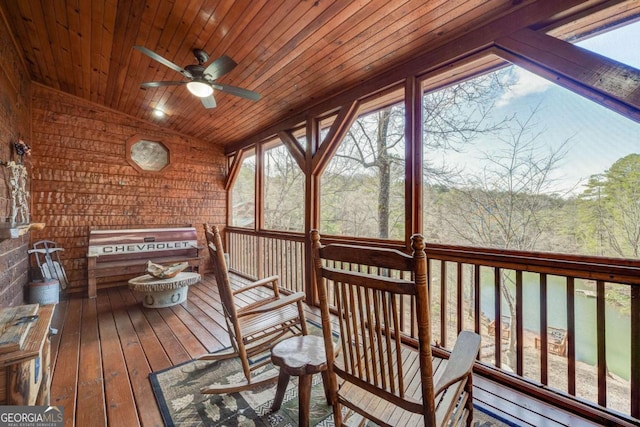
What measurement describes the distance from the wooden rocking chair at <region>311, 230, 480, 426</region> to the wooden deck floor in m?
0.79

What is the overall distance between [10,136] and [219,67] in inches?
102

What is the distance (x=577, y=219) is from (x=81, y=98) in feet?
22.0

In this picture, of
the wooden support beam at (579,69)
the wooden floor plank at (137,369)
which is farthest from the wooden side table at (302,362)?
the wooden support beam at (579,69)

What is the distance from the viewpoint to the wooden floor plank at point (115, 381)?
5.51ft

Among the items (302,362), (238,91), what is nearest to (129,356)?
(302,362)

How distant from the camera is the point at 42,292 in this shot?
3473 millimetres

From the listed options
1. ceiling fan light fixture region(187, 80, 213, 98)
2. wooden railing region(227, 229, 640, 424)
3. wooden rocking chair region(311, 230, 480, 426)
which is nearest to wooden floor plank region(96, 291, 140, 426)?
wooden rocking chair region(311, 230, 480, 426)

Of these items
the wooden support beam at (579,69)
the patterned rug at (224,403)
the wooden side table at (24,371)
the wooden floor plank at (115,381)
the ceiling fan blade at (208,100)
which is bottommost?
the patterned rug at (224,403)

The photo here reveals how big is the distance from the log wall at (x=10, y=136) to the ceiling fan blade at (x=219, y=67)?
1.98 m

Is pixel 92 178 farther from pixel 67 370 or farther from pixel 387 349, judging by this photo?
pixel 387 349

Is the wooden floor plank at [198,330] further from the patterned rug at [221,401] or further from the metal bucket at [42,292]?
the metal bucket at [42,292]

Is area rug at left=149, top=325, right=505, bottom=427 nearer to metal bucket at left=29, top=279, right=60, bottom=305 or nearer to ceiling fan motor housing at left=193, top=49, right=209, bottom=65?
metal bucket at left=29, top=279, right=60, bottom=305

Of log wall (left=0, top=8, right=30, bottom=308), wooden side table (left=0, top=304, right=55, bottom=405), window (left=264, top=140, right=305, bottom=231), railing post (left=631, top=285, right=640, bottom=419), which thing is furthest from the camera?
window (left=264, top=140, right=305, bottom=231)

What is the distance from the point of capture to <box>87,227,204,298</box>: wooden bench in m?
4.12
